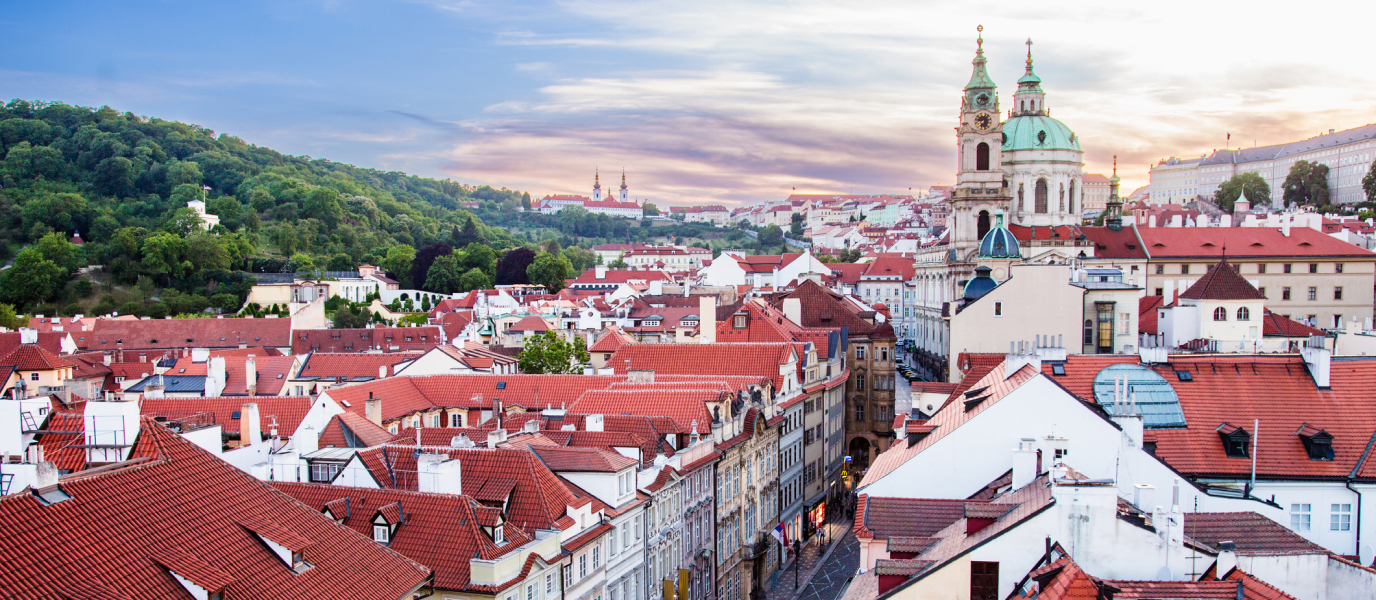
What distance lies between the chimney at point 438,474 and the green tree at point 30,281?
407 feet

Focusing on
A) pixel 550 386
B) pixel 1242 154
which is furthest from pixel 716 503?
pixel 1242 154

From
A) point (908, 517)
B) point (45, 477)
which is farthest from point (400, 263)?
point (45, 477)

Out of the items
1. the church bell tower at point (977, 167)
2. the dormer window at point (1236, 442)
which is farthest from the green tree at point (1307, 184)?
the dormer window at point (1236, 442)

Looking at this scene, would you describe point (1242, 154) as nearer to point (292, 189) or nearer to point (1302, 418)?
point (292, 189)

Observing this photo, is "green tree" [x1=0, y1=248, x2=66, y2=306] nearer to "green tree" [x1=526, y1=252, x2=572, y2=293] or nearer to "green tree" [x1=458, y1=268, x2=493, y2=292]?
"green tree" [x1=458, y1=268, x2=493, y2=292]

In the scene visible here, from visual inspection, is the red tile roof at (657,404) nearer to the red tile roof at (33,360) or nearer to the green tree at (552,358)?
the green tree at (552,358)

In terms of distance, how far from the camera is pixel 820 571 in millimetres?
46562

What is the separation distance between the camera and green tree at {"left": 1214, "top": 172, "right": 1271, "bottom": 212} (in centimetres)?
16625

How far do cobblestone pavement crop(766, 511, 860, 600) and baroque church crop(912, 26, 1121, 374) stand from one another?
3189cm

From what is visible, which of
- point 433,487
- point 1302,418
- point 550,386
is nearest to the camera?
point 433,487

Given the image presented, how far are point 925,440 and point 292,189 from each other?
16376 cm

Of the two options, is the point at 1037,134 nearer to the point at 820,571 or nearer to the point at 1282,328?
the point at 1282,328

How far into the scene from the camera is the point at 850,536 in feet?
173

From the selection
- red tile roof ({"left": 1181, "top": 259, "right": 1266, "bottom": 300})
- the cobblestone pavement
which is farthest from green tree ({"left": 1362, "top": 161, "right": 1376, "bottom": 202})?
the cobblestone pavement
